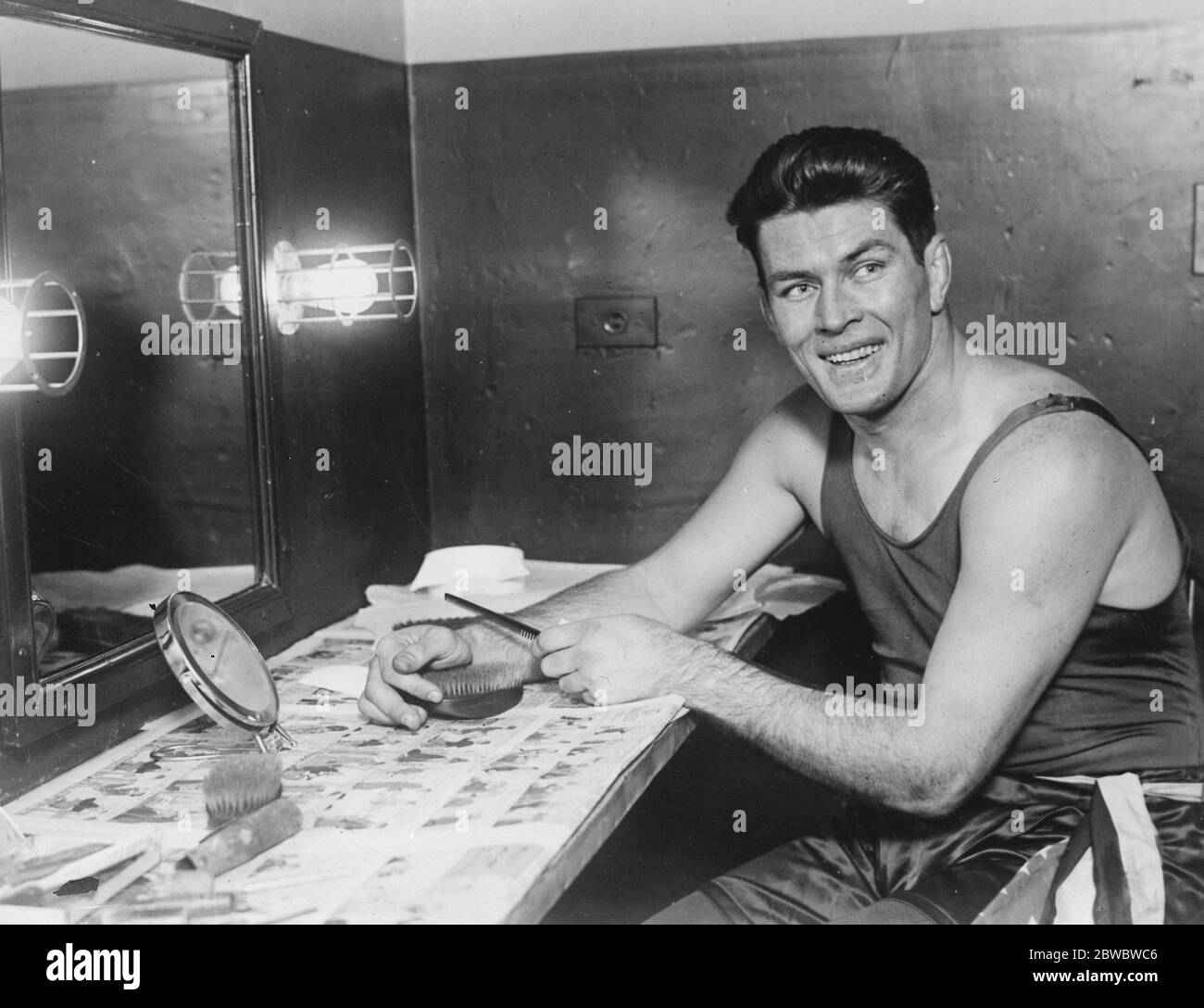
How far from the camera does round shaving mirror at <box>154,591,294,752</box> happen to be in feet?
4.02

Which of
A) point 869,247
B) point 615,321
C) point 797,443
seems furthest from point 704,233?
point 869,247

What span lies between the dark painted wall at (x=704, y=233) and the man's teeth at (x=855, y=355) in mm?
598

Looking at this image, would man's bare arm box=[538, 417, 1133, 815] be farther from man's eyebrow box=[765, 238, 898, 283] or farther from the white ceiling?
the white ceiling

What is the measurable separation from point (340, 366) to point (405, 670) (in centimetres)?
67

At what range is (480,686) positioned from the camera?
1.48 meters

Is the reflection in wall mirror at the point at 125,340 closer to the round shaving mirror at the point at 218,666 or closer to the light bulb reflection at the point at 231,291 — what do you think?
the light bulb reflection at the point at 231,291

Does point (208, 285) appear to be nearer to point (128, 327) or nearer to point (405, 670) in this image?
point (128, 327)

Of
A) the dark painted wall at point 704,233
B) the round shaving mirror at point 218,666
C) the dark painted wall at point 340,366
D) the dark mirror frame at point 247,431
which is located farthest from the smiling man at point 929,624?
the dark painted wall at point 704,233

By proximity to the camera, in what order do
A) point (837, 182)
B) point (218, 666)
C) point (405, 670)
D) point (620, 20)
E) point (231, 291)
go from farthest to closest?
point (620, 20), point (231, 291), point (837, 182), point (405, 670), point (218, 666)

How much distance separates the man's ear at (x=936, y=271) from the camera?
156cm

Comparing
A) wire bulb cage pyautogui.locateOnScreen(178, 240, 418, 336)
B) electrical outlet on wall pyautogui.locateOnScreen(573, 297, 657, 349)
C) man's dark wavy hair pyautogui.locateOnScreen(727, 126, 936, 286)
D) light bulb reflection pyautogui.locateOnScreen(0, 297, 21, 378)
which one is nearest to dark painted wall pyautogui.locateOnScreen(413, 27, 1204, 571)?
electrical outlet on wall pyautogui.locateOnScreen(573, 297, 657, 349)

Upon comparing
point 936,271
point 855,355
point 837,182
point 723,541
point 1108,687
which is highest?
point 837,182

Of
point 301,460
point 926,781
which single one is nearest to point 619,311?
point 301,460
